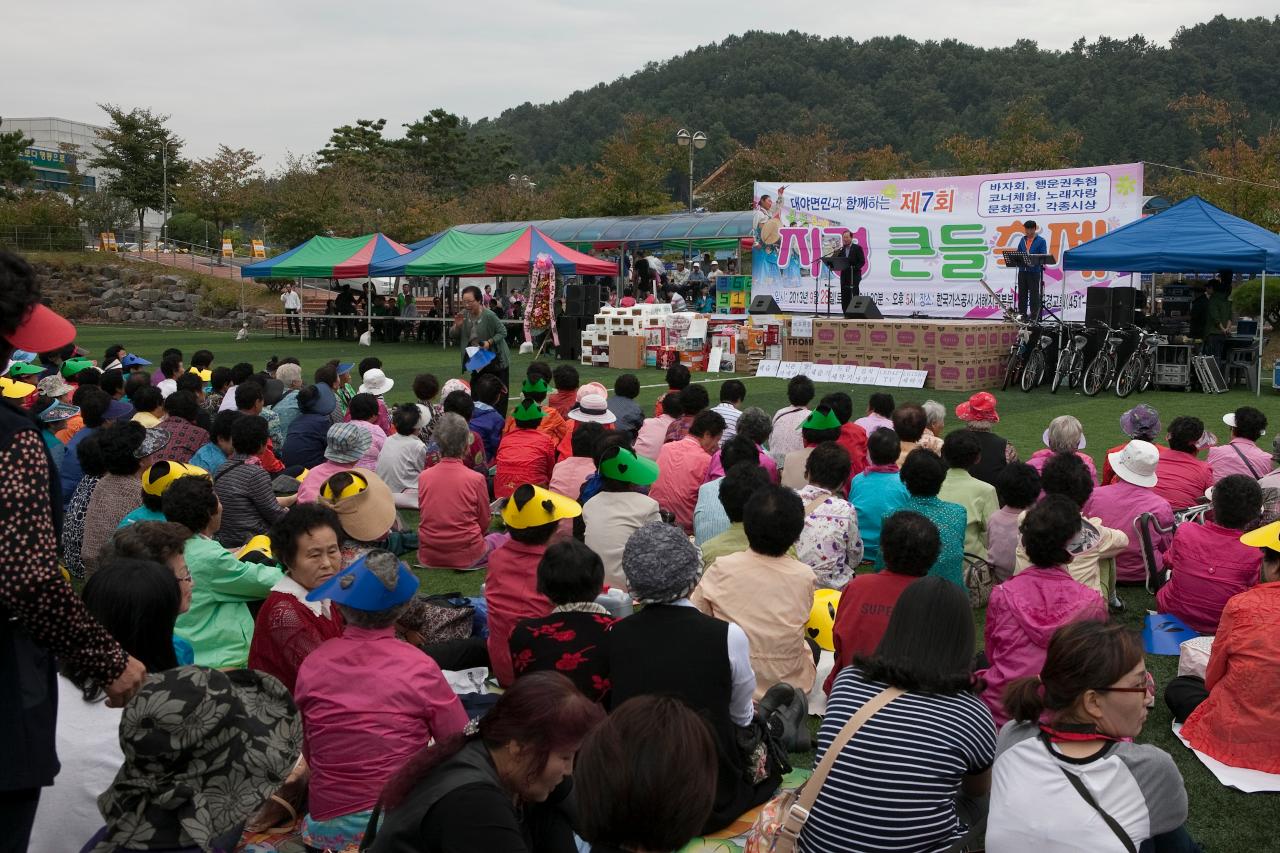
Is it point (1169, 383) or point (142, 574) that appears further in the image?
point (1169, 383)

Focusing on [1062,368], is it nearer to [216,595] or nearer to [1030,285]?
[1030,285]

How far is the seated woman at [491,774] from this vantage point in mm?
2303

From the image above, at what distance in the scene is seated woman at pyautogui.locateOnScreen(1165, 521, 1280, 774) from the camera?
12.9 ft

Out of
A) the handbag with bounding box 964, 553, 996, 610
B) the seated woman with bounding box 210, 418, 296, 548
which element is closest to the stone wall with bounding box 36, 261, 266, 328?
the seated woman with bounding box 210, 418, 296, 548

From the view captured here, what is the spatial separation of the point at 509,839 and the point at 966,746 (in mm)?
1233

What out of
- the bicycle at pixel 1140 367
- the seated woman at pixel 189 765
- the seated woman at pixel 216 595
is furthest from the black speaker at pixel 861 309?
the seated woman at pixel 189 765

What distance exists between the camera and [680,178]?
2778 inches

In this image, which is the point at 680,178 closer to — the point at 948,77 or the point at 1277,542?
the point at 948,77

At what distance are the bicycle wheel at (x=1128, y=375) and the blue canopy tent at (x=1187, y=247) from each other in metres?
1.20

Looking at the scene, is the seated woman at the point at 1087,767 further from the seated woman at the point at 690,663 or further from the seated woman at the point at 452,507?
the seated woman at the point at 452,507

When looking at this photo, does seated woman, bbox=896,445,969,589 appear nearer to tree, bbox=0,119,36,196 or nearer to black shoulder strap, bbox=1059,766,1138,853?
black shoulder strap, bbox=1059,766,1138,853

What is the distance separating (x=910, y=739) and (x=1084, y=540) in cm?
268

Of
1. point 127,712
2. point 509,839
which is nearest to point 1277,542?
point 509,839

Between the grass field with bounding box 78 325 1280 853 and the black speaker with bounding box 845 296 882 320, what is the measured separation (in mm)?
2220
